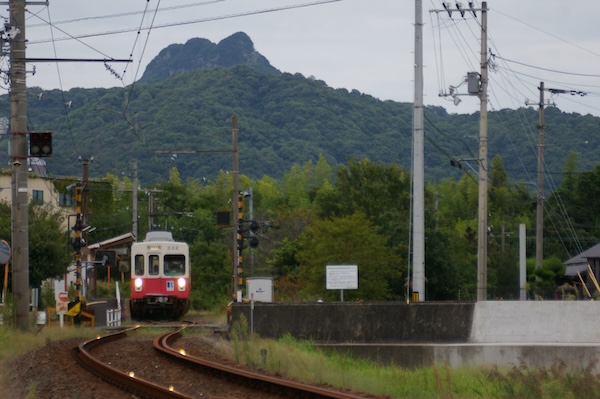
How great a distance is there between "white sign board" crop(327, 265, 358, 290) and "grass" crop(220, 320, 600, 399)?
8.10 metres

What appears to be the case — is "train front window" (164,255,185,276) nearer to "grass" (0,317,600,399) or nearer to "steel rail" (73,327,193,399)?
"grass" (0,317,600,399)

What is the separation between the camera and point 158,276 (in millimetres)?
40656

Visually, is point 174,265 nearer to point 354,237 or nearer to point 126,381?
point 354,237

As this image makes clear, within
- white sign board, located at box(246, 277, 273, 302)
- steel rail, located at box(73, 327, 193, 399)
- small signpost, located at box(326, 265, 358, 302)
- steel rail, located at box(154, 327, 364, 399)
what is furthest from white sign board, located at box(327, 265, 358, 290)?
steel rail, located at box(154, 327, 364, 399)

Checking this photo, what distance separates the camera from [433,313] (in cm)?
2595

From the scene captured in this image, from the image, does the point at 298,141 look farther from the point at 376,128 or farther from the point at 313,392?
the point at 313,392

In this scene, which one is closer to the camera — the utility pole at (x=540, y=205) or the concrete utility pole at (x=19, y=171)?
the concrete utility pole at (x=19, y=171)

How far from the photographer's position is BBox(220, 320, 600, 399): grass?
527 inches

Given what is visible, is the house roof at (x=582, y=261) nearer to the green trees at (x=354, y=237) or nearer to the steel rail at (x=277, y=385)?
the green trees at (x=354, y=237)

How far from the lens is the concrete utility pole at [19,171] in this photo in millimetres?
26109

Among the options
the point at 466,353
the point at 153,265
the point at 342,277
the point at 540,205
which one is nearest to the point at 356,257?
the point at 540,205

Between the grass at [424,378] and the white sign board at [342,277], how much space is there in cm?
810

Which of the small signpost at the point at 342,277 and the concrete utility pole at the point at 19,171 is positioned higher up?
the concrete utility pole at the point at 19,171

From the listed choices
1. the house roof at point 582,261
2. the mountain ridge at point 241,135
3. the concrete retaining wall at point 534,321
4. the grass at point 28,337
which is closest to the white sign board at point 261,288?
the grass at point 28,337
